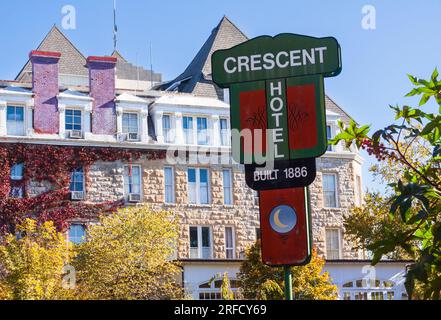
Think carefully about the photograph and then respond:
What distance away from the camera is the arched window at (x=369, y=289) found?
1802 inches

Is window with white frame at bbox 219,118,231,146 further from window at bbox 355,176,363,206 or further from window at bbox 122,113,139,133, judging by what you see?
window at bbox 355,176,363,206

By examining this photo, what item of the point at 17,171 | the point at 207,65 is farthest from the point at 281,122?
the point at 207,65

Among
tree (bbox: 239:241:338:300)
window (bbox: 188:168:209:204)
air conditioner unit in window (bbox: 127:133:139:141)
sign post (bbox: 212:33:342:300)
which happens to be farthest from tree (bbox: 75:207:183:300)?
sign post (bbox: 212:33:342:300)

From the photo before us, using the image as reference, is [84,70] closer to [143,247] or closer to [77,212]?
[77,212]

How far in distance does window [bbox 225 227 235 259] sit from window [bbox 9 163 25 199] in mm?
10267

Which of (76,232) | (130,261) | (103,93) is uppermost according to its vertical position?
(103,93)

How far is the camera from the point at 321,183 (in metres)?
56.3

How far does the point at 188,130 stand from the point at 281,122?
38.6m

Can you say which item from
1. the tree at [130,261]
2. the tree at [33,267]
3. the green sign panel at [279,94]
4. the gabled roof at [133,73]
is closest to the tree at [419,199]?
the green sign panel at [279,94]

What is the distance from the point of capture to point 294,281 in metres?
39.0

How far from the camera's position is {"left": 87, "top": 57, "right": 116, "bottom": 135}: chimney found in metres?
52.2

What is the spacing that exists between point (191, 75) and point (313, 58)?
4340cm

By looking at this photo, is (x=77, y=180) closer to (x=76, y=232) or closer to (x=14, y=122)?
(x=76, y=232)

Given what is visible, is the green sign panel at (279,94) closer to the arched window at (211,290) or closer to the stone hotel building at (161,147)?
the arched window at (211,290)
